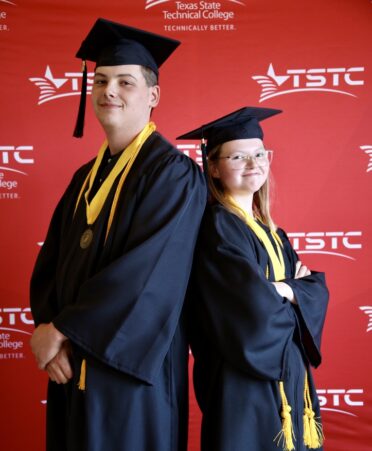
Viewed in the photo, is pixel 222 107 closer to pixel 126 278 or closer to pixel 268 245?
pixel 268 245

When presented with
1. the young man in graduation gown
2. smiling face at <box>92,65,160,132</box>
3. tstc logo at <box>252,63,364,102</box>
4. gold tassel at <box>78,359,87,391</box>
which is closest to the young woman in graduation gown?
the young man in graduation gown

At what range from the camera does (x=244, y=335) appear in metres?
1.62

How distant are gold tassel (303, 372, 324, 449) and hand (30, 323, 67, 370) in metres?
0.96

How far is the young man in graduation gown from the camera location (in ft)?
4.81

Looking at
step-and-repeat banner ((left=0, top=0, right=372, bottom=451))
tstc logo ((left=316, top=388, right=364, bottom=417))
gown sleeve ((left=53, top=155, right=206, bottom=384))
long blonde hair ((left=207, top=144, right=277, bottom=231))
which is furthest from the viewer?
tstc logo ((left=316, top=388, right=364, bottom=417))

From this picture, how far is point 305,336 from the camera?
1.80 m

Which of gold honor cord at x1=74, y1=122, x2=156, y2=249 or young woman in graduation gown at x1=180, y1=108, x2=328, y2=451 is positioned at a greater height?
gold honor cord at x1=74, y1=122, x2=156, y2=249

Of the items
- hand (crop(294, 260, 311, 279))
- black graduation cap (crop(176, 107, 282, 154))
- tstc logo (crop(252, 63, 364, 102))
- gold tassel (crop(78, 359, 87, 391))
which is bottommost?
gold tassel (crop(78, 359, 87, 391))

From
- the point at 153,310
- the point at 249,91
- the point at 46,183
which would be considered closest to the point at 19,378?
the point at 46,183

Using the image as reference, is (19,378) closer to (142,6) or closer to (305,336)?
(305,336)

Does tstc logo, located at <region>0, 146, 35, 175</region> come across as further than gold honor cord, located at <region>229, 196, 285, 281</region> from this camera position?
Yes

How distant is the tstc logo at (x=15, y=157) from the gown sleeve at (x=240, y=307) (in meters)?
1.52

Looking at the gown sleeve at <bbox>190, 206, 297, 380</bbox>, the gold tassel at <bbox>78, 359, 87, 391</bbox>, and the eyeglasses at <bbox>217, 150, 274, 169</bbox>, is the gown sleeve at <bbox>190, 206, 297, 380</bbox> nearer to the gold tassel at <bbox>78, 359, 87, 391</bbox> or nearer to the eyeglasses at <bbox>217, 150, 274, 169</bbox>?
the eyeglasses at <bbox>217, 150, 274, 169</bbox>

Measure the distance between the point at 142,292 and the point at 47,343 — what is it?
351 millimetres
